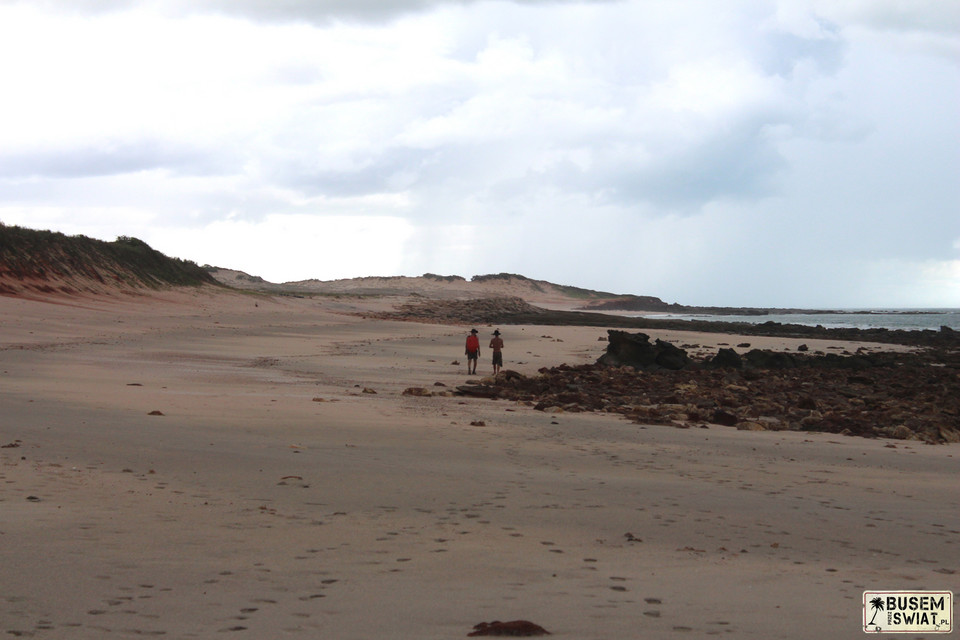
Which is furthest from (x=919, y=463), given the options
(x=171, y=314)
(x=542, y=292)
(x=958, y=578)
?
(x=542, y=292)

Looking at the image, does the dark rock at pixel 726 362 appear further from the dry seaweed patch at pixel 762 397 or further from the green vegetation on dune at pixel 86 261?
the green vegetation on dune at pixel 86 261

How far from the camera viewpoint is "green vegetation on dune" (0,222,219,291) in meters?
34.1

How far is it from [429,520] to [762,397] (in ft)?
37.7

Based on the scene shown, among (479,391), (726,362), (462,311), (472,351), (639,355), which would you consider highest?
(462,311)

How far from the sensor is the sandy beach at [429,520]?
13.0 feet

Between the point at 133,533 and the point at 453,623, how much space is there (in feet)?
7.96

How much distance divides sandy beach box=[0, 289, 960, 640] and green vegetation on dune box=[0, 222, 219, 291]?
24.3m

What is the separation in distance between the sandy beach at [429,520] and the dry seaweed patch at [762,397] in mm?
815

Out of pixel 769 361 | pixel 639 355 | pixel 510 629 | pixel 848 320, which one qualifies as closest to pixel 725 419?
pixel 510 629

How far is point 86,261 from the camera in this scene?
127 feet

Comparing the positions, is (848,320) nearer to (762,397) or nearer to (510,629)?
(762,397)

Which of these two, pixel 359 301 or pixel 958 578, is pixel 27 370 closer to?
pixel 958 578

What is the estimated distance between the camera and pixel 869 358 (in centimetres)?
2611

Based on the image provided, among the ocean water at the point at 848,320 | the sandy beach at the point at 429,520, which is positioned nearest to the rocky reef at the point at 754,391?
the sandy beach at the point at 429,520
